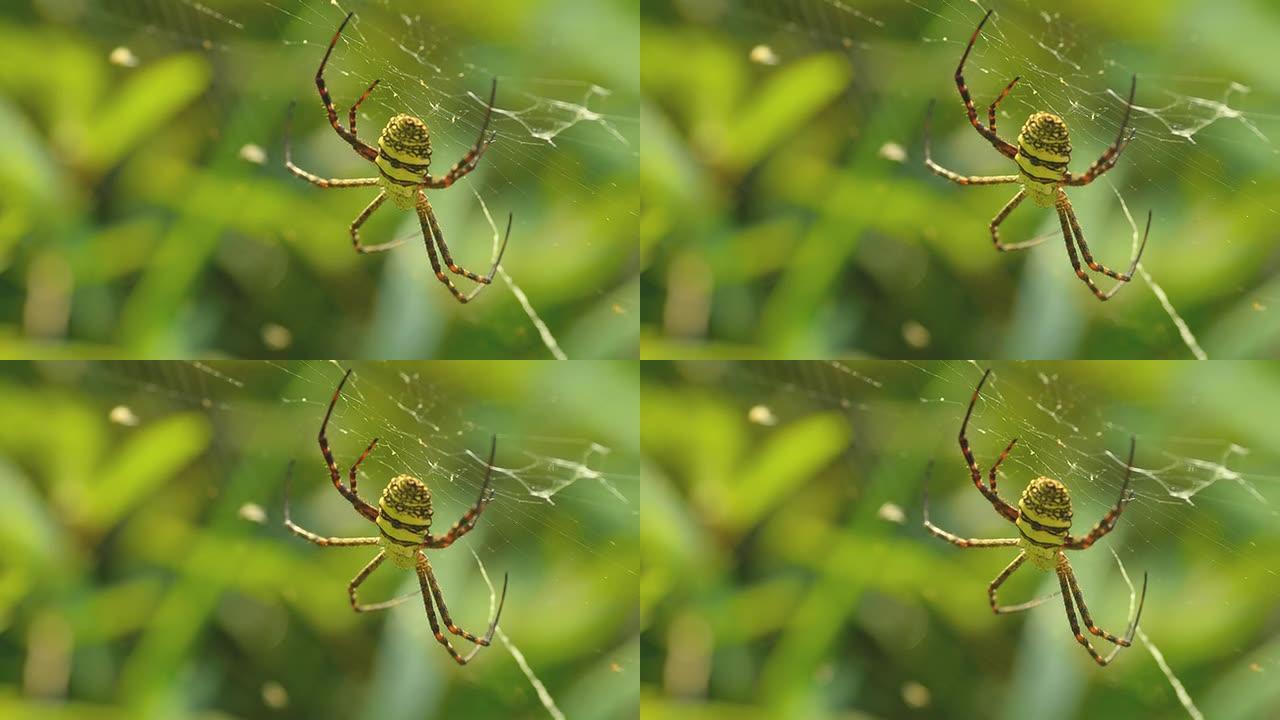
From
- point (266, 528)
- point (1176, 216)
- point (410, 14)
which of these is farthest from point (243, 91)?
point (1176, 216)

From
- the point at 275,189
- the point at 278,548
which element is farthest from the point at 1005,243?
the point at 278,548

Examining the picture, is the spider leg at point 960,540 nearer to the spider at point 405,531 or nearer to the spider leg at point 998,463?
the spider leg at point 998,463

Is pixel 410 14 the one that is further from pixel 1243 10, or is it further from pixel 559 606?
pixel 1243 10

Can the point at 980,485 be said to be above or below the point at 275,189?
below

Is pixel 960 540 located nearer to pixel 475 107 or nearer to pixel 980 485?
pixel 980 485

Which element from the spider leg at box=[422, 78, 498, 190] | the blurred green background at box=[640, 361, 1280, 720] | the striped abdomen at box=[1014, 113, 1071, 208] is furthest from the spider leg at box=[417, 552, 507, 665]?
the striped abdomen at box=[1014, 113, 1071, 208]

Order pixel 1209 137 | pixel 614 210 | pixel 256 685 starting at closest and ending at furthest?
pixel 1209 137 → pixel 614 210 → pixel 256 685

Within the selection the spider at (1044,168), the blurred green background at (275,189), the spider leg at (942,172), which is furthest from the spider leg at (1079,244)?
the blurred green background at (275,189)
